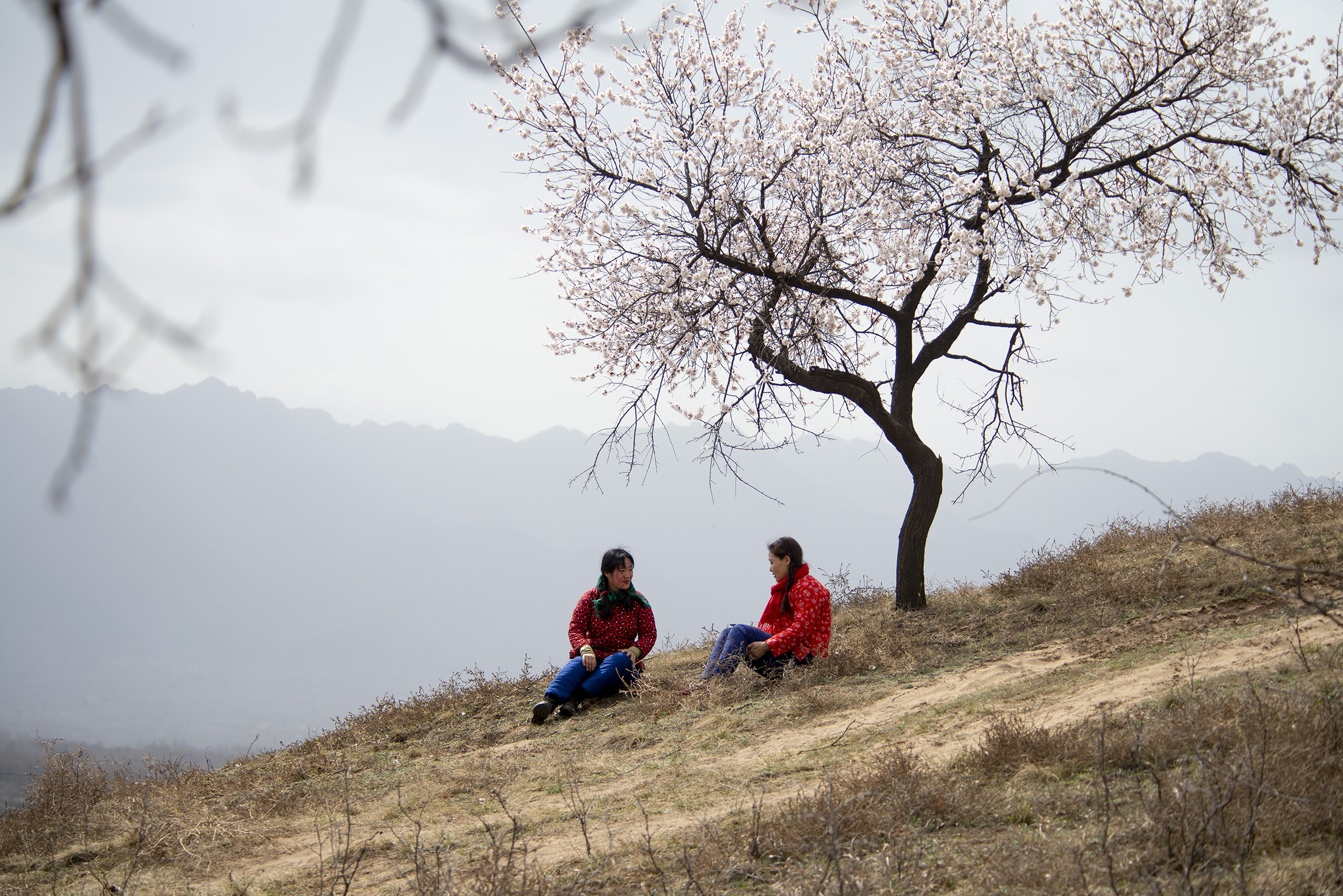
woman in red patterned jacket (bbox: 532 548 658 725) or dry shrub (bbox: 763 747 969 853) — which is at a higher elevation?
woman in red patterned jacket (bbox: 532 548 658 725)

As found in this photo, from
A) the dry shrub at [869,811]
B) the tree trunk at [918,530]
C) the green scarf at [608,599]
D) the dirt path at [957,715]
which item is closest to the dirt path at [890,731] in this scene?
the dirt path at [957,715]

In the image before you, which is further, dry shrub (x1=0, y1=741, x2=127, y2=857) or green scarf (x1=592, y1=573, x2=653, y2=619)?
green scarf (x1=592, y1=573, x2=653, y2=619)

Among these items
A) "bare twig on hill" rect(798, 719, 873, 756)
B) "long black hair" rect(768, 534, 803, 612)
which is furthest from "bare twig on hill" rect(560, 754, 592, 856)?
"long black hair" rect(768, 534, 803, 612)

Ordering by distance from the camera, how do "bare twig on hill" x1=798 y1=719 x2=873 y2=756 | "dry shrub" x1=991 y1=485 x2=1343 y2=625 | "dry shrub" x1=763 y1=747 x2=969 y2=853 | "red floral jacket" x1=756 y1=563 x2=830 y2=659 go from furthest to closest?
"dry shrub" x1=991 y1=485 x2=1343 y2=625 < "red floral jacket" x1=756 y1=563 x2=830 y2=659 < "bare twig on hill" x1=798 y1=719 x2=873 y2=756 < "dry shrub" x1=763 y1=747 x2=969 y2=853

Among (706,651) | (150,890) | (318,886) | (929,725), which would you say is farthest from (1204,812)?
(706,651)

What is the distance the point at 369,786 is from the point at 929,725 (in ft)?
13.0

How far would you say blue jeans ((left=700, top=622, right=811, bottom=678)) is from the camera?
714 centimetres

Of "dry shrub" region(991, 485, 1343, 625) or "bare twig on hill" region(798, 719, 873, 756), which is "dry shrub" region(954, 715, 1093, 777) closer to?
"bare twig on hill" region(798, 719, 873, 756)

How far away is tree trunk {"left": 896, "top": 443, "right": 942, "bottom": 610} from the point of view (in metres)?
10.1

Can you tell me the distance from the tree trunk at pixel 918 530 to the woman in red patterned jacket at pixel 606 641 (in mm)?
3666

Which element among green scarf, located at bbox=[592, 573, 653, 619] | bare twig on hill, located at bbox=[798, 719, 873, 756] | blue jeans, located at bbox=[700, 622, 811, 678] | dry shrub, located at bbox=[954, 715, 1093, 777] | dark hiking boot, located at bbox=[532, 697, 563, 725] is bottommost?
bare twig on hill, located at bbox=[798, 719, 873, 756]

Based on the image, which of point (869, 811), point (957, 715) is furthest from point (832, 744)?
point (869, 811)

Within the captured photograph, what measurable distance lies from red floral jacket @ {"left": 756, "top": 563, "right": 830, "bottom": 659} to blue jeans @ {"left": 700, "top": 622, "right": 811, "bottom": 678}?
0.31 ft

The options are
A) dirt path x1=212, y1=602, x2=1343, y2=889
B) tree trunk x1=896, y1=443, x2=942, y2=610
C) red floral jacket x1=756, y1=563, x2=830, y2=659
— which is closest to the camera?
dirt path x1=212, y1=602, x2=1343, y2=889
